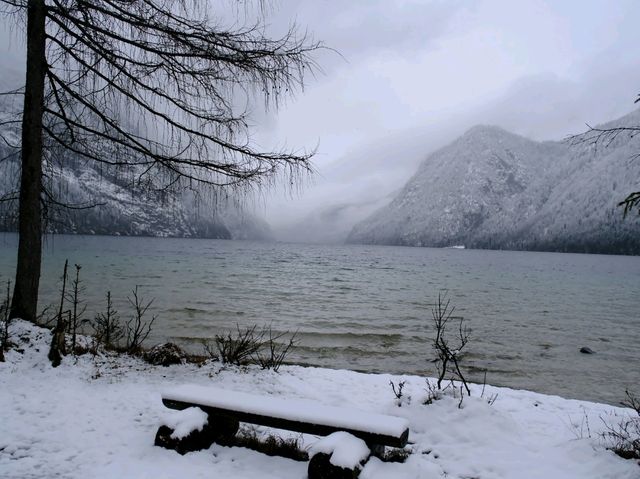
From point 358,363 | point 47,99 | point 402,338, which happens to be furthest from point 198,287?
point 47,99

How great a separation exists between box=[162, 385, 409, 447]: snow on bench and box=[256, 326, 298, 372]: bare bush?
3.10m

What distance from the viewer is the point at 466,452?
16.2ft

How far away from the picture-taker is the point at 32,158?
6.36m

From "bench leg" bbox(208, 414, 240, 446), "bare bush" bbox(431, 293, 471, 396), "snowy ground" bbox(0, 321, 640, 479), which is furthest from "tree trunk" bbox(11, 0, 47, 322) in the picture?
"bare bush" bbox(431, 293, 471, 396)

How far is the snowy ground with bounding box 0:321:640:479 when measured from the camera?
4043 millimetres

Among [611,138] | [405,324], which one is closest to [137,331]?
[611,138]

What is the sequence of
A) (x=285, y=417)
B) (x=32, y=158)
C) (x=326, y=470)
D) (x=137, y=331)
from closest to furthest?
(x=326, y=470) → (x=285, y=417) → (x=32, y=158) → (x=137, y=331)

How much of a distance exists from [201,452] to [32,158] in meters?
4.97

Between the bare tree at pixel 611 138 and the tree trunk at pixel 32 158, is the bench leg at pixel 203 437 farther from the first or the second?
the bare tree at pixel 611 138

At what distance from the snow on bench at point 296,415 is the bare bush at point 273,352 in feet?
10.2

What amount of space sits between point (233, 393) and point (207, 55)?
4235mm

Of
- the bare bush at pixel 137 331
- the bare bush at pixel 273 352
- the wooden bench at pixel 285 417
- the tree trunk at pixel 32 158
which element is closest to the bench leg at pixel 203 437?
the wooden bench at pixel 285 417

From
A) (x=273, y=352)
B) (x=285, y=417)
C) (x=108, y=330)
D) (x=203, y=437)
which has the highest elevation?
(x=285, y=417)

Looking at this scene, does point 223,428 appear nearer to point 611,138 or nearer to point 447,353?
point 447,353
